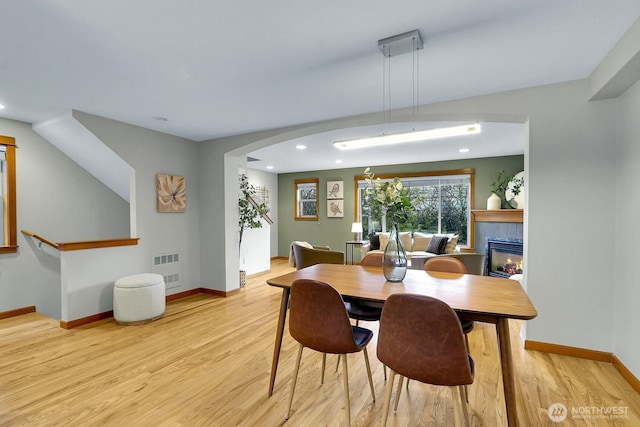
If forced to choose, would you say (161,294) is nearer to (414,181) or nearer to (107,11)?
(107,11)

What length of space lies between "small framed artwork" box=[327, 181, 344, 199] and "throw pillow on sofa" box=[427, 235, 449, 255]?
261cm

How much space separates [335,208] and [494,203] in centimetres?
352

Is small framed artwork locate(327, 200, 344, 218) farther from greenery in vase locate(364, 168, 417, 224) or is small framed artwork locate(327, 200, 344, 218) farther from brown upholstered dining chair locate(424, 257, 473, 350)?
greenery in vase locate(364, 168, 417, 224)

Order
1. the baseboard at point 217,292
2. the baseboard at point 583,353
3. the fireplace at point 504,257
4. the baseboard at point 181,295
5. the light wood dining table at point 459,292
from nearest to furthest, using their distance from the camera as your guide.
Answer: the light wood dining table at point 459,292
the baseboard at point 583,353
the baseboard at point 181,295
the baseboard at point 217,292
the fireplace at point 504,257

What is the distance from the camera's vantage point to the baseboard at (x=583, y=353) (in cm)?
232

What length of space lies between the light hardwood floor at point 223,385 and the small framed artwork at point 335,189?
4.88m

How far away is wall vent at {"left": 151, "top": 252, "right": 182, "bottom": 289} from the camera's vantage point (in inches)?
163

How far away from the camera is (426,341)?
140 centimetres

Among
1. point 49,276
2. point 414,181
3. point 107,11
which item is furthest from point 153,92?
point 414,181

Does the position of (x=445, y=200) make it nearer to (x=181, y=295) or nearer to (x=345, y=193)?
(x=345, y=193)

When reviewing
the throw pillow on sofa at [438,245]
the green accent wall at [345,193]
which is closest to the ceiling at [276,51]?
the throw pillow on sofa at [438,245]

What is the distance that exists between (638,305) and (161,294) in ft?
14.3

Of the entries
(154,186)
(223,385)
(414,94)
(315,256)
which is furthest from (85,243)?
(414,94)

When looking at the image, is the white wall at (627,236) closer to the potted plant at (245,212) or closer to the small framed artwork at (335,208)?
the potted plant at (245,212)
